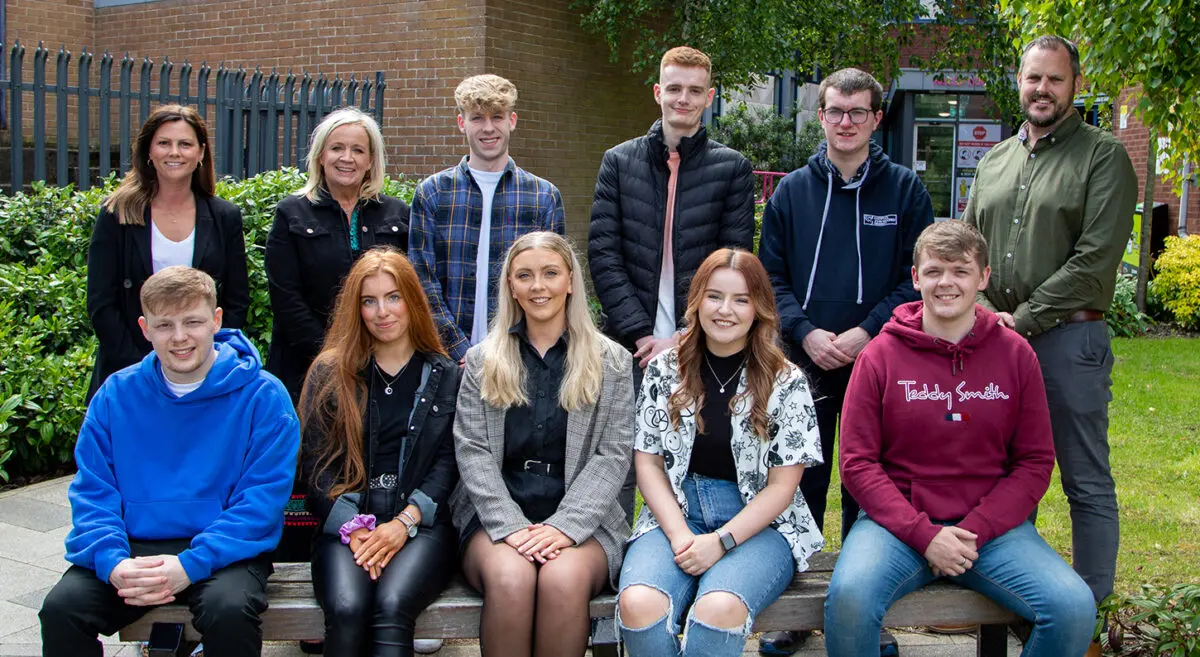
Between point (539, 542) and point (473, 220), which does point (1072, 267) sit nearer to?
point (539, 542)

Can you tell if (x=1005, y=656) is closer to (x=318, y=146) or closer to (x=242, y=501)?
(x=242, y=501)

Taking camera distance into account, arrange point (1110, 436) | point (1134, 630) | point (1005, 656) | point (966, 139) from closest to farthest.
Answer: point (1005, 656) < point (1134, 630) < point (1110, 436) < point (966, 139)

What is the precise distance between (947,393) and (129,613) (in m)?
2.55

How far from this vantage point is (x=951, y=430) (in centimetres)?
339

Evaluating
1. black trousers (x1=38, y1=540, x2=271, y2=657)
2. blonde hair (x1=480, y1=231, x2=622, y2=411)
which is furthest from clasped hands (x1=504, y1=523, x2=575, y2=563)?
black trousers (x1=38, y1=540, x2=271, y2=657)

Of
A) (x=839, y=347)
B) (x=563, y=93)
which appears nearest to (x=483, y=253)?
(x=839, y=347)

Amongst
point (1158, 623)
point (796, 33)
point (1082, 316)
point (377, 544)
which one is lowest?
point (1158, 623)

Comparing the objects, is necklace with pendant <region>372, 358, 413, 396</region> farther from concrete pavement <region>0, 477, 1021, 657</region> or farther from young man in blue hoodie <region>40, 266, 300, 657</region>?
concrete pavement <region>0, 477, 1021, 657</region>

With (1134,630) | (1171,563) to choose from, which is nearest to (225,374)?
(1134,630)

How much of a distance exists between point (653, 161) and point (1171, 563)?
9.91 ft

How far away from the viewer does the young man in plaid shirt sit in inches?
166

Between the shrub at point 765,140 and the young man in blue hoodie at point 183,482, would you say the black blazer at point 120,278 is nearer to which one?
the young man in blue hoodie at point 183,482

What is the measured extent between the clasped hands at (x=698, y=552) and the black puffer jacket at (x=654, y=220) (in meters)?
1.16

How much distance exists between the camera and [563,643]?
3191mm
